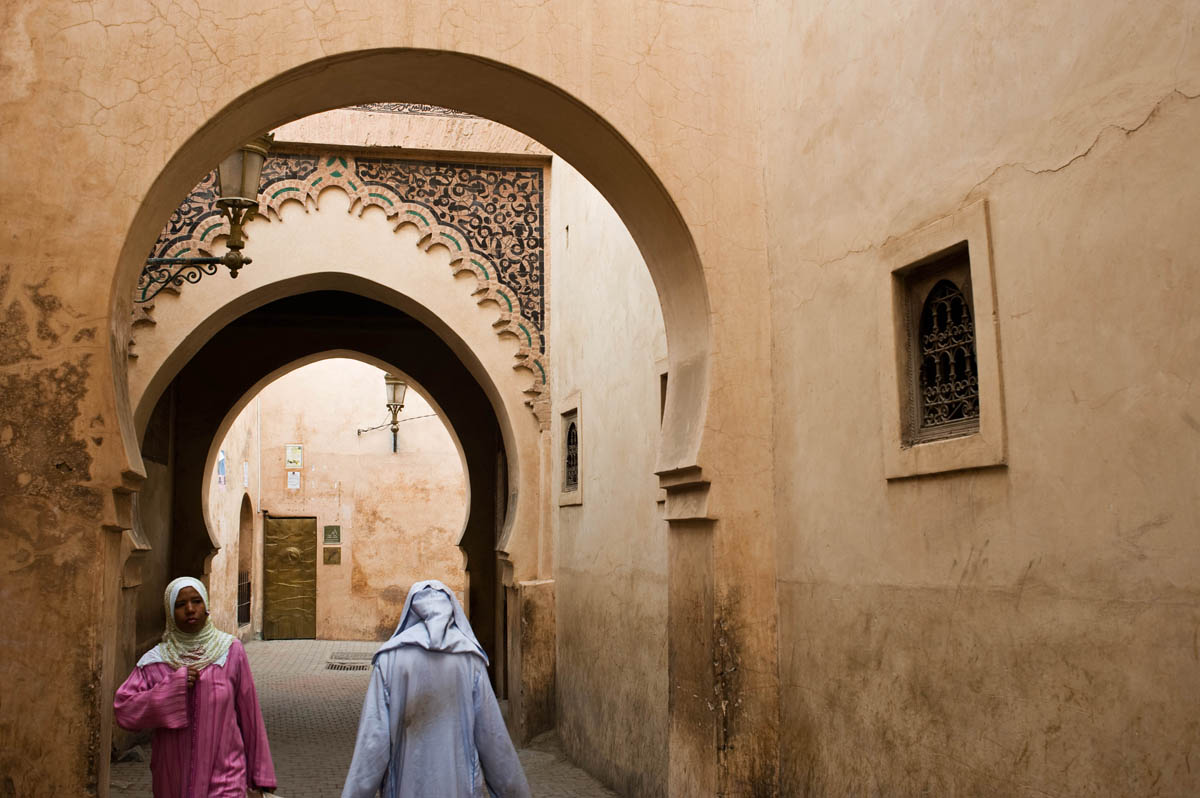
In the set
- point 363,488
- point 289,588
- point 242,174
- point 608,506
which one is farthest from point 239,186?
point 289,588

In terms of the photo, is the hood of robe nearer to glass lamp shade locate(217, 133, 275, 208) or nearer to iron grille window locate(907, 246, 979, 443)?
iron grille window locate(907, 246, 979, 443)

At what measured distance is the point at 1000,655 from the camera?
3.25 m

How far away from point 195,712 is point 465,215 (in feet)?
19.9

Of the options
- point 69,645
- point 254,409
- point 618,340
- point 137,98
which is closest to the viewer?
point 69,645

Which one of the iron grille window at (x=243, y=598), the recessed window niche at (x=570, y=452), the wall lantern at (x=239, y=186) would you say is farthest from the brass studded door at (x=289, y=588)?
the wall lantern at (x=239, y=186)

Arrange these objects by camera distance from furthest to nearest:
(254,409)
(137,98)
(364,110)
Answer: (254,409) < (364,110) < (137,98)

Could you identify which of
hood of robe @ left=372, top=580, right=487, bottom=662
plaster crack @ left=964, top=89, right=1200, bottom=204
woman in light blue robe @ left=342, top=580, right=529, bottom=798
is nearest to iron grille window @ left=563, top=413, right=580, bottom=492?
hood of robe @ left=372, top=580, right=487, bottom=662

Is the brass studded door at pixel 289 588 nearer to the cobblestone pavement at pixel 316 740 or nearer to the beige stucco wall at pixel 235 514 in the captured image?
the beige stucco wall at pixel 235 514

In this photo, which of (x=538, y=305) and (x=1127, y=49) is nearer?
(x=1127, y=49)

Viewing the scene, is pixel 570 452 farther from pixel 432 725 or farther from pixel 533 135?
pixel 432 725

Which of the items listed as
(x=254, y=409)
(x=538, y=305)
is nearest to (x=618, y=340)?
(x=538, y=305)

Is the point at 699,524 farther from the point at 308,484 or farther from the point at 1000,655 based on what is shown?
the point at 308,484

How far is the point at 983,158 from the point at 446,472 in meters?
19.0

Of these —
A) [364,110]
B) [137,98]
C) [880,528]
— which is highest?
[364,110]
